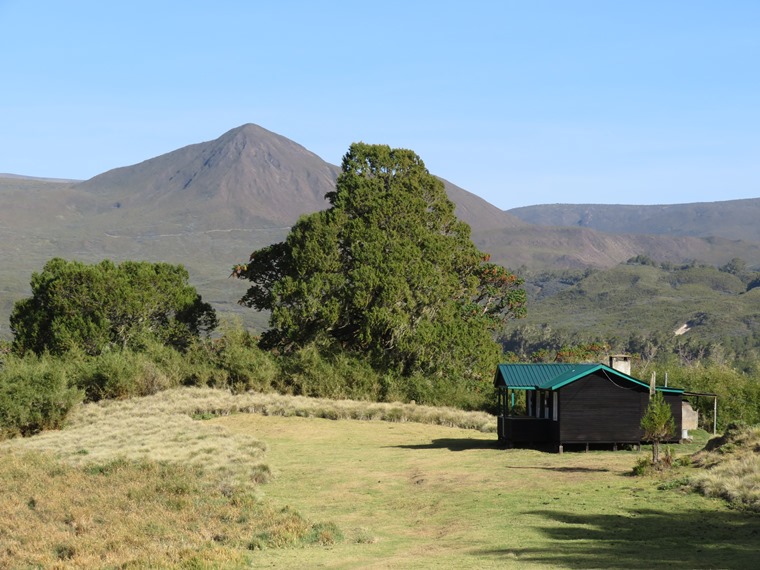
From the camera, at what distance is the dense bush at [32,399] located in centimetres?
4616

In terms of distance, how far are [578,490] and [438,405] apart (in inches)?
1132

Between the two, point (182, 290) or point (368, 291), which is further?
point (182, 290)

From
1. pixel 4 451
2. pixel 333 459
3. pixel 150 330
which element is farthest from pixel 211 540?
pixel 150 330

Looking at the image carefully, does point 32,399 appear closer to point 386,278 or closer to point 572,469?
point 386,278

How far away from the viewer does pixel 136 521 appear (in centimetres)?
2486

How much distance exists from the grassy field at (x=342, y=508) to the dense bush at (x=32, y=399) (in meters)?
3.50

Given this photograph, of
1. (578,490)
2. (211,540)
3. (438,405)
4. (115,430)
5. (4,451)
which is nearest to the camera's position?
(211,540)

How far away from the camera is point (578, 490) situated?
27.6 metres

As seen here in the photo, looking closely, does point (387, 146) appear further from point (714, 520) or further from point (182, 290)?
point (714, 520)

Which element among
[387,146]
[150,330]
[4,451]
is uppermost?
[387,146]

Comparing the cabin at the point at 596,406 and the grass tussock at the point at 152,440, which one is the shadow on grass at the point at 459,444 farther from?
the grass tussock at the point at 152,440

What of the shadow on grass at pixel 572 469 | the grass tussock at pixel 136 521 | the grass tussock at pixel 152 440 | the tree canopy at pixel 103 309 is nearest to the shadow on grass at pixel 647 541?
the grass tussock at pixel 136 521

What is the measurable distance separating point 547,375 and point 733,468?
42.2 feet

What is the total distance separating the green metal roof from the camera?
119ft
